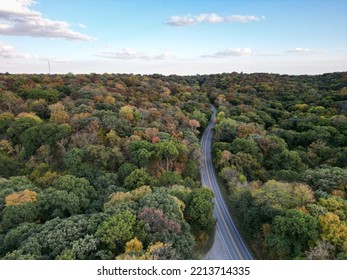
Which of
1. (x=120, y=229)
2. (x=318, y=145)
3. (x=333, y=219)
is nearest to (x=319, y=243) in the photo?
(x=333, y=219)

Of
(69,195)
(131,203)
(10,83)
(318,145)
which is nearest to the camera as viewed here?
(131,203)

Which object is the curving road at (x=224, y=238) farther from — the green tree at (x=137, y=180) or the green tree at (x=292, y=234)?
the green tree at (x=137, y=180)

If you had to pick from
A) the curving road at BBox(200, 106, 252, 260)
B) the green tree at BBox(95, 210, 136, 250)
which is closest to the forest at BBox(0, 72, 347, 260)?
the green tree at BBox(95, 210, 136, 250)

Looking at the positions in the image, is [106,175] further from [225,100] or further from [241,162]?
[225,100]

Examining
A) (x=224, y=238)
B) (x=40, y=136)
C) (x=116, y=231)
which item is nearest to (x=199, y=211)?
(x=224, y=238)

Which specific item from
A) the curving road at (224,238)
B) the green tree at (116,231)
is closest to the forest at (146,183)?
the green tree at (116,231)

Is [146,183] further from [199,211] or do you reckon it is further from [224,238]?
[224,238]
